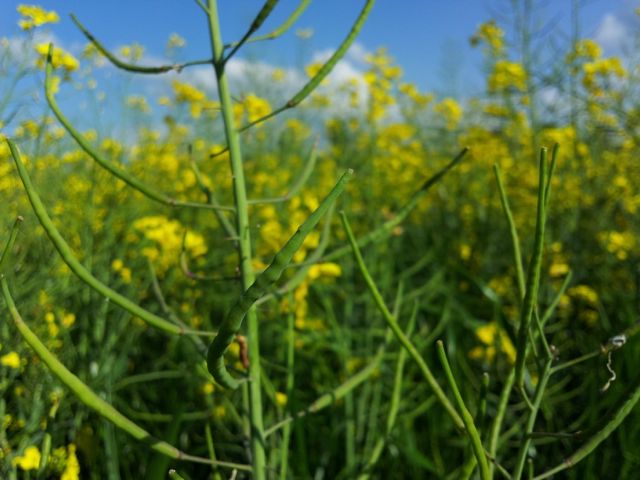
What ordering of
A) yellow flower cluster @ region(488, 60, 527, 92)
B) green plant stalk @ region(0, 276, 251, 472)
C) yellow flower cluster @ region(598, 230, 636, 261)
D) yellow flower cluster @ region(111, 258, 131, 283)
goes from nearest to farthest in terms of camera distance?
1. green plant stalk @ region(0, 276, 251, 472)
2. yellow flower cluster @ region(111, 258, 131, 283)
3. yellow flower cluster @ region(598, 230, 636, 261)
4. yellow flower cluster @ region(488, 60, 527, 92)

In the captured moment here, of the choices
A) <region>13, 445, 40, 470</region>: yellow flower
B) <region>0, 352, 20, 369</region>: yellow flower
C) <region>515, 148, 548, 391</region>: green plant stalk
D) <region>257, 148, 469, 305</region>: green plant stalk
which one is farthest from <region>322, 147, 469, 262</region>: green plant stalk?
<region>0, 352, 20, 369</region>: yellow flower

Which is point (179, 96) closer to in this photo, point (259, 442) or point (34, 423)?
point (34, 423)

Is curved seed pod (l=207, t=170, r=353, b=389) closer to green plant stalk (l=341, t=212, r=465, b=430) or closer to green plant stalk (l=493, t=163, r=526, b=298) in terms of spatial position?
green plant stalk (l=341, t=212, r=465, b=430)

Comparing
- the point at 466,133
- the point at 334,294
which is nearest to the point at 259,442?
the point at 334,294

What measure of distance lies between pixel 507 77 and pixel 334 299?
1739 mm

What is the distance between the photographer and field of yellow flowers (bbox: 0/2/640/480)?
888 mm

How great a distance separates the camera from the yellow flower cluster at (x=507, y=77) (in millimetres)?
3540

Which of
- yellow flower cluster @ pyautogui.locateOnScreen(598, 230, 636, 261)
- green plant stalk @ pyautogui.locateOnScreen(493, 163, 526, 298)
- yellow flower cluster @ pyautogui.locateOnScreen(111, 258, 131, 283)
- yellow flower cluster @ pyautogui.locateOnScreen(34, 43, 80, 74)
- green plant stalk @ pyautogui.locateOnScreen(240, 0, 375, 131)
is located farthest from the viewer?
yellow flower cluster @ pyautogui.locateOnScreen(598, 230, 636, 261)

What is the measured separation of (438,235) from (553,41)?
1.12 metres

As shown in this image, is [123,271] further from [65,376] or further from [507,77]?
[507,77]

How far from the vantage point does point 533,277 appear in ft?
2.06

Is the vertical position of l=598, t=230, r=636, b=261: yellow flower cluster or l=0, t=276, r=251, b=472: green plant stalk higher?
l=0, t=276, r=251, b=472: green plant stalk

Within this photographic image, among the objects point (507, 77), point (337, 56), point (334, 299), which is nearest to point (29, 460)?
point (337, 56)

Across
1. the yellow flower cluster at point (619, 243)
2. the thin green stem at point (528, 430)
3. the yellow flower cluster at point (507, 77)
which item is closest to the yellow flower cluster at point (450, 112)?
the yellow flower cluster at point (507, 77)
